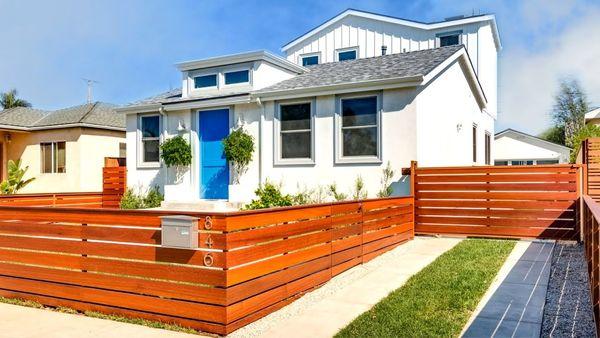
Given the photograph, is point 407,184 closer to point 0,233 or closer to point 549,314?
point 549,314

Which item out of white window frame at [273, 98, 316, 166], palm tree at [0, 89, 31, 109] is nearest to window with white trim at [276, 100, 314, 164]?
white window frame at [273, 98, 316, 166]

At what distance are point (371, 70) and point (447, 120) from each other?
8.75ft

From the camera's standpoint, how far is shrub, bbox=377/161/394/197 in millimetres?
10269

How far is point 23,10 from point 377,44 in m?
15.2

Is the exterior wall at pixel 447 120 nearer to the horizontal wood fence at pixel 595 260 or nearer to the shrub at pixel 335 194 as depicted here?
the shrub at pixel 335 194

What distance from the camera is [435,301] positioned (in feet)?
15.9

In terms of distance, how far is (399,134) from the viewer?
34.0 ft

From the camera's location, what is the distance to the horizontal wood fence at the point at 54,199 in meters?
10.6

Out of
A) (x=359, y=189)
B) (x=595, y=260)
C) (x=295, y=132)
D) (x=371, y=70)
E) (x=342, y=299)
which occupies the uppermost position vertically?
(x=371, y=70)

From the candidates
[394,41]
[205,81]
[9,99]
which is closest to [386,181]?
[205,81]

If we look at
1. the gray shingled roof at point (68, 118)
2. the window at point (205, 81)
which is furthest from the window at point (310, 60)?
the window at point (205, 81)

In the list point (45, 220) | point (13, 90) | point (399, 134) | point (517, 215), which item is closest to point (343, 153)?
point (399, 134)

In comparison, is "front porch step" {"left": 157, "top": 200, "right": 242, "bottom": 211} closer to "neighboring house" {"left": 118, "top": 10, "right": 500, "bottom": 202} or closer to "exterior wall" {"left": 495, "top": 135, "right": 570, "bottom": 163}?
"neighboring house" {"left": 118, "top": 10, "right": 500, "bottom": 202}

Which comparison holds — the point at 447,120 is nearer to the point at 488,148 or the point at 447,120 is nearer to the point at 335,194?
the point at 335,194
